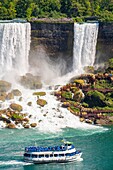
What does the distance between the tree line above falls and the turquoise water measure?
3871 cm

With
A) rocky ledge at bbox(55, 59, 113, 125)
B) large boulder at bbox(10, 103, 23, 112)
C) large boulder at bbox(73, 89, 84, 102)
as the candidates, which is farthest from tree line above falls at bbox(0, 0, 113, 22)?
large boulder at bbox(10, 103, 23, 112)

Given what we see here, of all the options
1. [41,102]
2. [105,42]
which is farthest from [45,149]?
[105,42]

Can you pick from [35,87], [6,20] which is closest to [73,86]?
[35,87]

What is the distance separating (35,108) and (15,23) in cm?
2168

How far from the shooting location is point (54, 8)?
129m

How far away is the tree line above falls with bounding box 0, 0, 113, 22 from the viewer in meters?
126

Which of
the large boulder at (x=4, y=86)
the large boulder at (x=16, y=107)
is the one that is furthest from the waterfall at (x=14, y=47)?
the large boulder at (x=16, y=107)

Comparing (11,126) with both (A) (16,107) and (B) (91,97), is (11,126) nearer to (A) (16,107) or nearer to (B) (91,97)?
(A) (16,107)

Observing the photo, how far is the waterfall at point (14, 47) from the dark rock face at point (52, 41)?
1344 millimetres

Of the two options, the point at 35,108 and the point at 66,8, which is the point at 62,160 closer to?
the point at 35,108

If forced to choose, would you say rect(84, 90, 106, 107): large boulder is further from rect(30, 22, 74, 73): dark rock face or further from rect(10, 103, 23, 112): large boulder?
rect(30, 22, 74, 73): dark rock face

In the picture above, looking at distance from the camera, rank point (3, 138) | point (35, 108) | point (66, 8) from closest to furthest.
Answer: point (3, 138)
point (35, 108)
point (66, 8)

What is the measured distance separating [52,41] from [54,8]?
1560 cm

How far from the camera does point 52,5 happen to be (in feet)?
424
